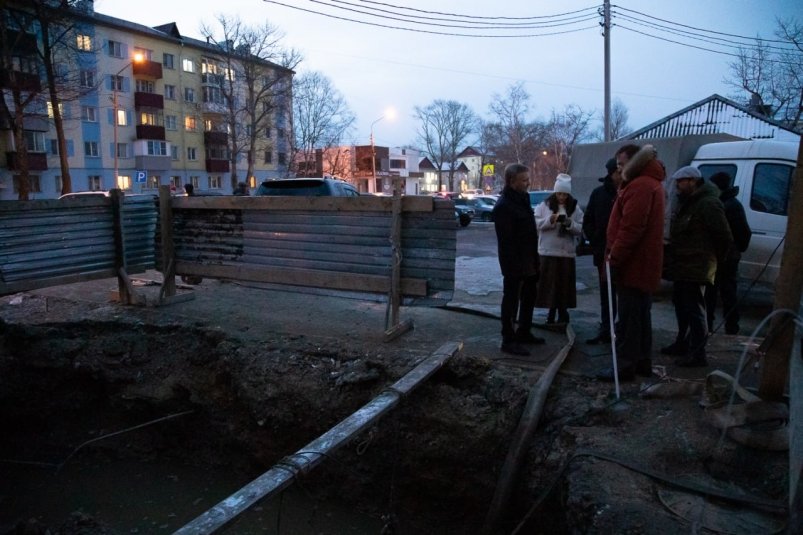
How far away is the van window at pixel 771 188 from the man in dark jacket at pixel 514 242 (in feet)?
14.3

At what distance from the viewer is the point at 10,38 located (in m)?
27.6

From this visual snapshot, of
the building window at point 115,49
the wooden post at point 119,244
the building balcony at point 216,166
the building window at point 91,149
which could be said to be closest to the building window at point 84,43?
the building window at point 115,49

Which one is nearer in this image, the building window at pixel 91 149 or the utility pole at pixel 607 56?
the utility pole at pixel 607 56

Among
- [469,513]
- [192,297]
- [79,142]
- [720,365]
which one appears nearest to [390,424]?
[469,513]

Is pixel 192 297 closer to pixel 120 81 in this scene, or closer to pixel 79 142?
pixel 79 142

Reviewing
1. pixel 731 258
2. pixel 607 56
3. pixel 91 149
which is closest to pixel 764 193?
pixel 731 258

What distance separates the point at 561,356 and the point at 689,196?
1.81m

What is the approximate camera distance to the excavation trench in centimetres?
392

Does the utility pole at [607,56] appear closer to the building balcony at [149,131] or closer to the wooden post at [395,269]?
the wooden post at [395,269]

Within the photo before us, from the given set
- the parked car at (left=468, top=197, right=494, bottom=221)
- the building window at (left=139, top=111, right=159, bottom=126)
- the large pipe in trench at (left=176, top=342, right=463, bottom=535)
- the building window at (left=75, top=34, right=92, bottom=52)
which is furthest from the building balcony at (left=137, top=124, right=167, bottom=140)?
the large pipe in trench at (left=176, top=342, right=463, bottom=535)

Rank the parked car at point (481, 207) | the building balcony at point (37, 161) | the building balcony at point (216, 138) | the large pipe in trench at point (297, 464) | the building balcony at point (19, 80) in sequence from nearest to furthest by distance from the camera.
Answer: the large pipe in trench at point (297, 464) < the building balcony at point (19, 80) < the parked car at point (481, 207) < the building balcony at point (37, 161) < the building balcony at point (216, 138)

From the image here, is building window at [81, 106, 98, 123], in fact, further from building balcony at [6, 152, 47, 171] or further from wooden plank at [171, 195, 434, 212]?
wooden plank at [171, 195, 434, 212]

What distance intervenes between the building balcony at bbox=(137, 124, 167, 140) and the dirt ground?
4274cm

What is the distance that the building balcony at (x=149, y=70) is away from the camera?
44.0 meters
